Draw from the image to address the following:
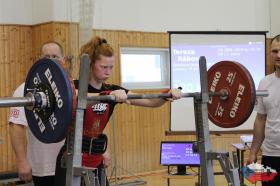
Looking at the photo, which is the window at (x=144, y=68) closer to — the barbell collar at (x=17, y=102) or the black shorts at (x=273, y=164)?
the black shorts at (x=273, y=164)

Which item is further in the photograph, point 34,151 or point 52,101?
point 34,151

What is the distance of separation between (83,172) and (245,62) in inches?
170

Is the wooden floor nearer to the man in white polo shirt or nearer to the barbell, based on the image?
the man in white polo shirt

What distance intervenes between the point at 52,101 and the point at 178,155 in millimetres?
3846

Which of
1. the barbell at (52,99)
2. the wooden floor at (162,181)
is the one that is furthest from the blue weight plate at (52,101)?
the wooden floor at (162,181)

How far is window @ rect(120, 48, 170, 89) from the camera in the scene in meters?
A: 7.15

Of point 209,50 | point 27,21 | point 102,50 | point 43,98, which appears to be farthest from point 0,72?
point 43,98

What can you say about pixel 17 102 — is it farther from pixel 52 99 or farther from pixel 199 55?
pixel 199 55

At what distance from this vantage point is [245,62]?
5.96 m

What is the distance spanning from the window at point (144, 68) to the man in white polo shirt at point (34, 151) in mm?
4186

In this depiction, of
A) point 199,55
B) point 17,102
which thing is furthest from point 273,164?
point 199,55

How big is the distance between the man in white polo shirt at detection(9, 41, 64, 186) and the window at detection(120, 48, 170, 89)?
4.19 m

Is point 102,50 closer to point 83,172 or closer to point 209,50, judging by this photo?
point 83,172

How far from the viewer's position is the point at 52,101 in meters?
2.03
